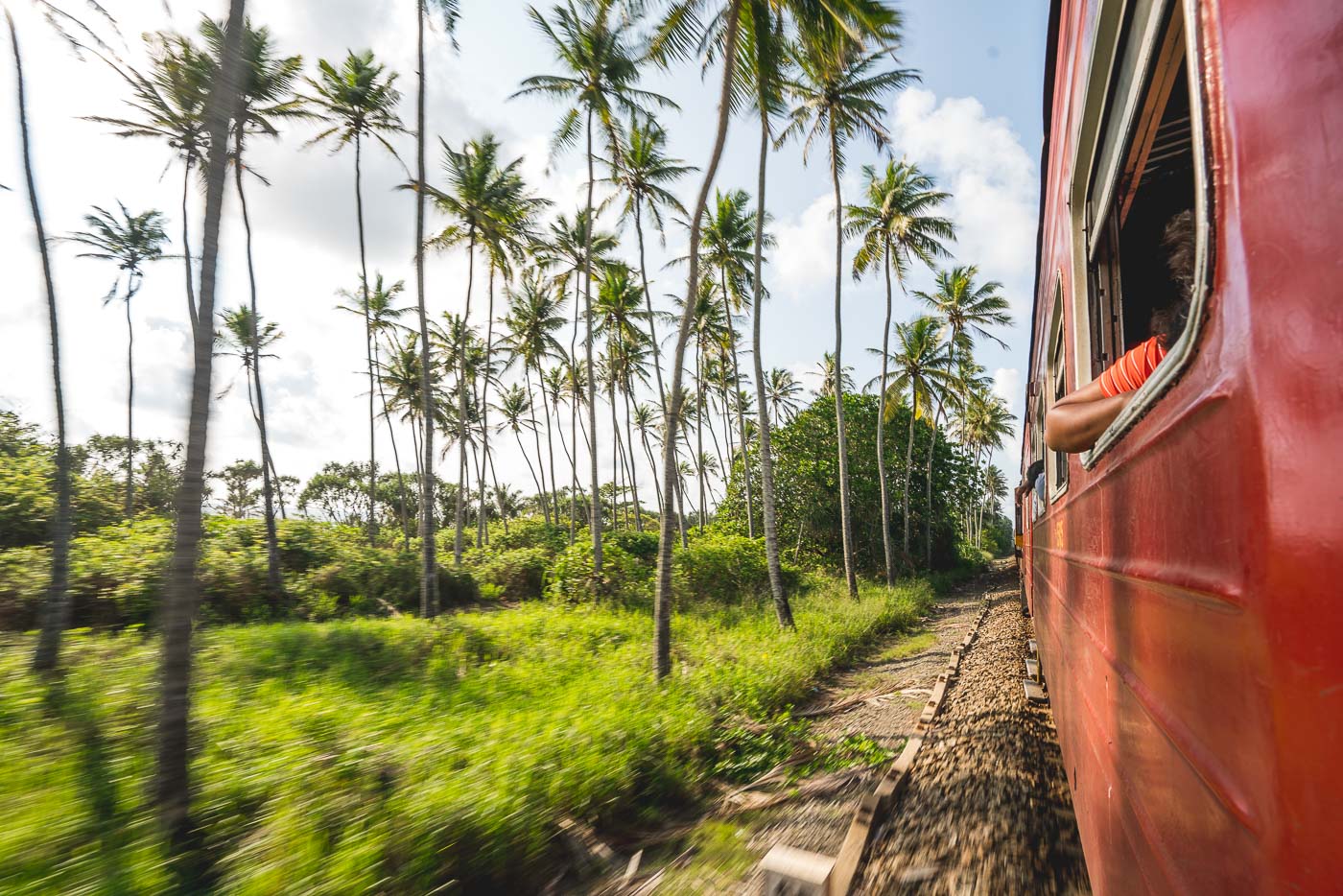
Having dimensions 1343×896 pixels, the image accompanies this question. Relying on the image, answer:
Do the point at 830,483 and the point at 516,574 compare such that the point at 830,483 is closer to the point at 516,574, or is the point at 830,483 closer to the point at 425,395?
the point at 516,574

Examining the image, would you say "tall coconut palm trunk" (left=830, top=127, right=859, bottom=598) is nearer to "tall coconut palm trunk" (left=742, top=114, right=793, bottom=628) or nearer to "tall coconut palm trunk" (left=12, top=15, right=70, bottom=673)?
"tall coconut palm trunk" (left=742, top=114, right=793, bottom=628)

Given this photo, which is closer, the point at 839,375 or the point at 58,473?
the point at 58,473

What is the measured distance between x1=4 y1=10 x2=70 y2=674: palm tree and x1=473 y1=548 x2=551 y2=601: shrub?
11.0 metres

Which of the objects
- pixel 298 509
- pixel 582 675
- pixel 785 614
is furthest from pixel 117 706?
pixel 298 509

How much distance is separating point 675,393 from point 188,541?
5.94m

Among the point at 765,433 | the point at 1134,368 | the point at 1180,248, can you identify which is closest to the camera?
the point at 1134,368

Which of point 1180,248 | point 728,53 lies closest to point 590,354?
point 728,53

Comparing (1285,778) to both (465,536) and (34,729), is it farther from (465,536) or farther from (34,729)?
(465,536)

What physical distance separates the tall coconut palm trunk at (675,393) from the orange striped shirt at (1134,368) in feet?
21.9

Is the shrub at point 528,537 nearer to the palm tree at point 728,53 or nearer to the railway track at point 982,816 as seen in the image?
the palm tree at point 728,53

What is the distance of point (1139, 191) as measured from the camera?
2.63 m

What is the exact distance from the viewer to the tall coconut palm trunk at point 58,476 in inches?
287

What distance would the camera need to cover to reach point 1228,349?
748 mm

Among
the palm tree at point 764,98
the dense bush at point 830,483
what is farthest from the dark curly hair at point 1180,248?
the dense bush at point 830,483
